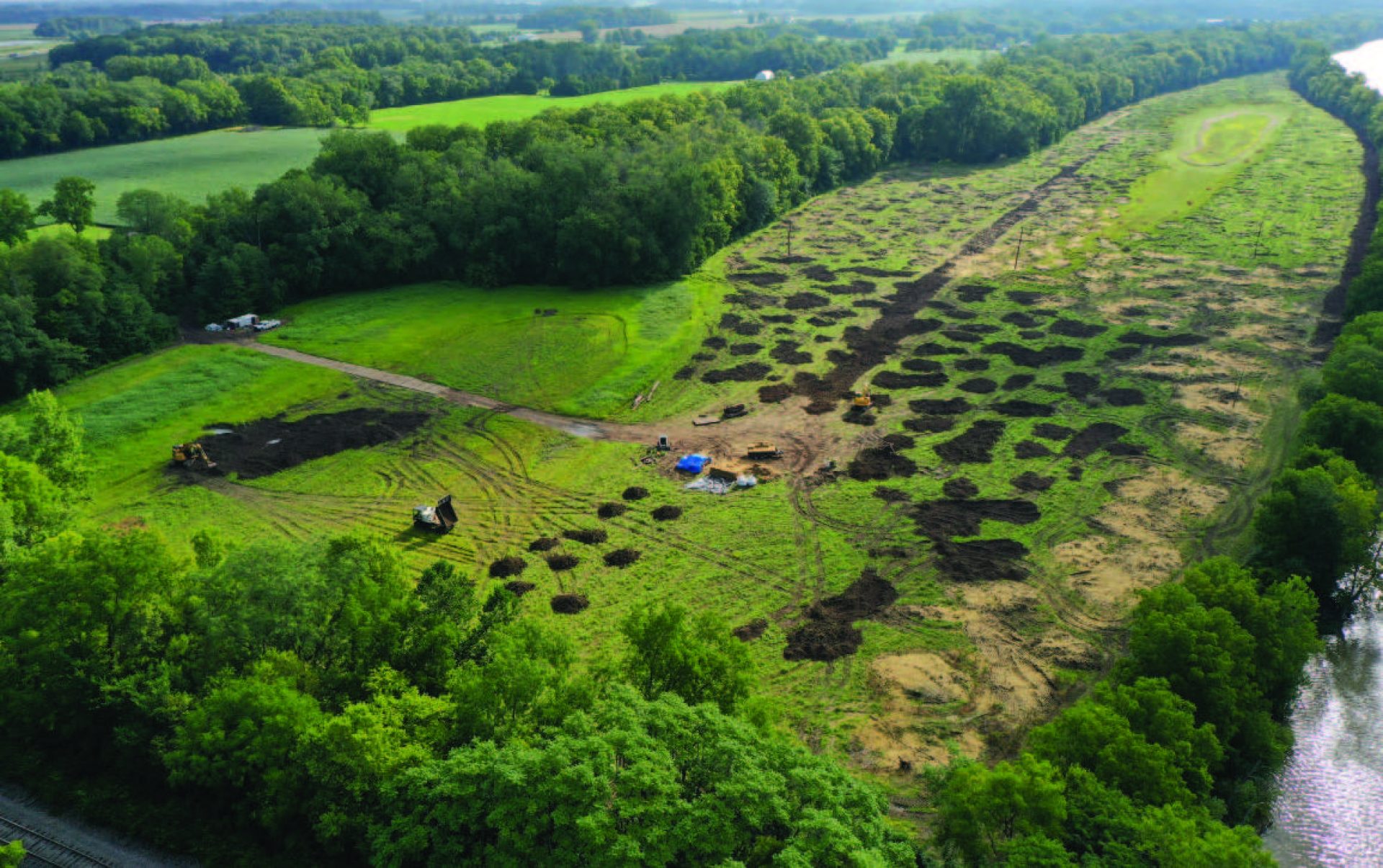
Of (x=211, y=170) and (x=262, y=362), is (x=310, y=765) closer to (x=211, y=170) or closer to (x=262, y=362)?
(x=262, y=362)

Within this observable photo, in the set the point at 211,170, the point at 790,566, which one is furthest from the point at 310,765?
the point at 211,170

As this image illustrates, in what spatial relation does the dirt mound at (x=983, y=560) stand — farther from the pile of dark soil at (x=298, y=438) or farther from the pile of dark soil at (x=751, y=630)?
the pile of dark soil at (x=298, y=438)

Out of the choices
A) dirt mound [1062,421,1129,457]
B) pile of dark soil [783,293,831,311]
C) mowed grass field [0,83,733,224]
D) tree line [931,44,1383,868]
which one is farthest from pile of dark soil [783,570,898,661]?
mowed grass field [0,83,733,224]

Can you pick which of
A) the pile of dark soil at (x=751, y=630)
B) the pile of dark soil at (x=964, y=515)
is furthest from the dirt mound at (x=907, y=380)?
the pile of dark soil at (x=751, y=630)

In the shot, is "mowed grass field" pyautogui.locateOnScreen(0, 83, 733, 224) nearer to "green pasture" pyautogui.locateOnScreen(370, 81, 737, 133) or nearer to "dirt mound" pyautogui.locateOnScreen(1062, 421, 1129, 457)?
"green pasture" pyautogui.locateOnScreen(370, 81, 737, 133)

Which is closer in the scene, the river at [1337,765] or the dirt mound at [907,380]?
the river at [1337,765]
